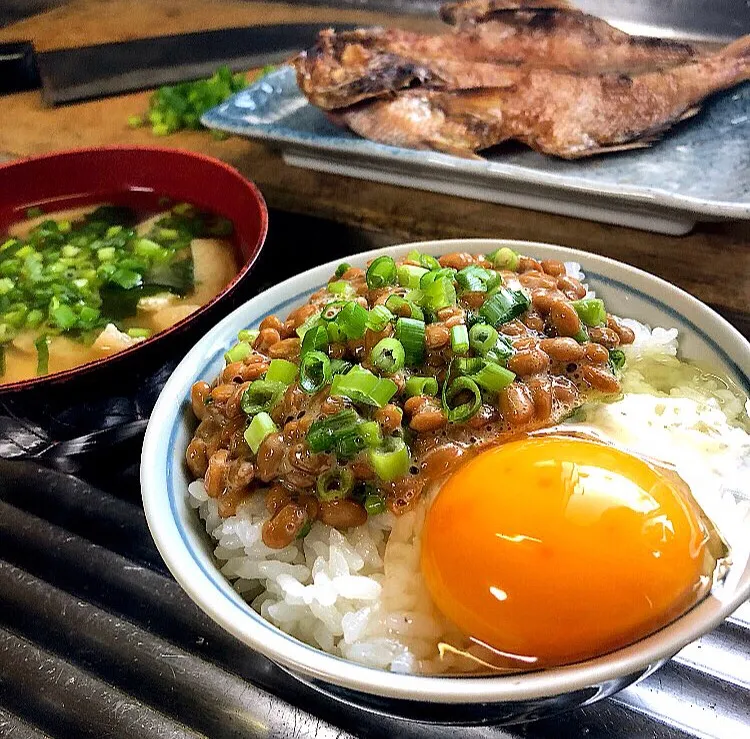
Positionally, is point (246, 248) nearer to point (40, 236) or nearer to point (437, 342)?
point (40, 236)

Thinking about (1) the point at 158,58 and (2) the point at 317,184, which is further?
(1) the point at 158,58

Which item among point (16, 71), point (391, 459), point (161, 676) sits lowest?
point (161, 676)

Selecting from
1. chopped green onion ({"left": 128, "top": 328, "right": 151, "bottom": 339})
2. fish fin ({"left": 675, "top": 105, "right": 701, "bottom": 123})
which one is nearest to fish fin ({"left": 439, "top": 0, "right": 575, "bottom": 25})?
fish fin ({"left": 675, "top": 105, "right": 701, "bottom": 123})

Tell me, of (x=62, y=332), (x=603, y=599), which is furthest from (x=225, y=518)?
(x=62, y=332)

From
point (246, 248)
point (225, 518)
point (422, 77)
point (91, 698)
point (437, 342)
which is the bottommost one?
point (91, 698)

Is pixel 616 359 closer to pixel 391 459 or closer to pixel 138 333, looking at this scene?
pixel 391 459

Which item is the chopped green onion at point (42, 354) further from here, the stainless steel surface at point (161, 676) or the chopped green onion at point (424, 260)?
the chopped green onion at point (424, 260)

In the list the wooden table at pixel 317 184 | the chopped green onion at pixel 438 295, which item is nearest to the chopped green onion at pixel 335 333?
the chopped green onion at pixel 438 295

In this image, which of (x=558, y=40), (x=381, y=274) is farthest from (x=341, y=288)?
(x=558, y=40)
